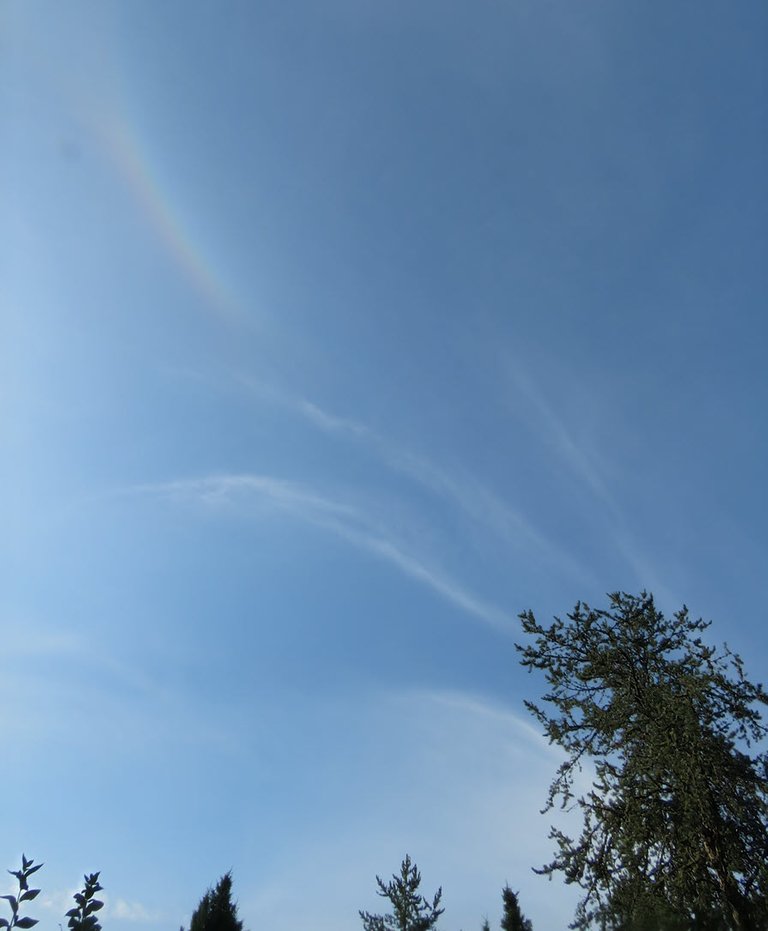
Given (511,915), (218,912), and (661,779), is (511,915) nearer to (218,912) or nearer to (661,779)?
(218,912)

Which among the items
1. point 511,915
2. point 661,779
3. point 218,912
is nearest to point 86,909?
point 661,779

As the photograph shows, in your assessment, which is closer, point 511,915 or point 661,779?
point 661,779

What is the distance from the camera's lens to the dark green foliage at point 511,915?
38688mm

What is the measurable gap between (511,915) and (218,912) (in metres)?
20.3

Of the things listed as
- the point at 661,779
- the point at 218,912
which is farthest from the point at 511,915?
the point at 661,779

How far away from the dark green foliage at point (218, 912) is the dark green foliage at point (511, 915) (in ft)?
60.8

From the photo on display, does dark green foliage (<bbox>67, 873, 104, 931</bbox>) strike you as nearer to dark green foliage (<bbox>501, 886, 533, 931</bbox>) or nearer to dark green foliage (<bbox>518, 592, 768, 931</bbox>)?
dark green foliage (<bbox>518, 592, 768, 931</bbox>)

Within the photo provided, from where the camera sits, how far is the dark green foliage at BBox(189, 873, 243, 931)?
98.8ft

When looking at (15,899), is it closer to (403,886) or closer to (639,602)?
(639,602)

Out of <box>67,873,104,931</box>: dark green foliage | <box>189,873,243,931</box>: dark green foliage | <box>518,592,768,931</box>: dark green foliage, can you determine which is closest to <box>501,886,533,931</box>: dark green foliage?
<box>189,873,243,931</box>: dark green foliage

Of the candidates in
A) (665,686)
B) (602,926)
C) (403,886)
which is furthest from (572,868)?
(403,886)

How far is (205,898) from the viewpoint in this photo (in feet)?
103

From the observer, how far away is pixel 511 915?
128ft

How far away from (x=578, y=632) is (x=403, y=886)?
78.5 feet
